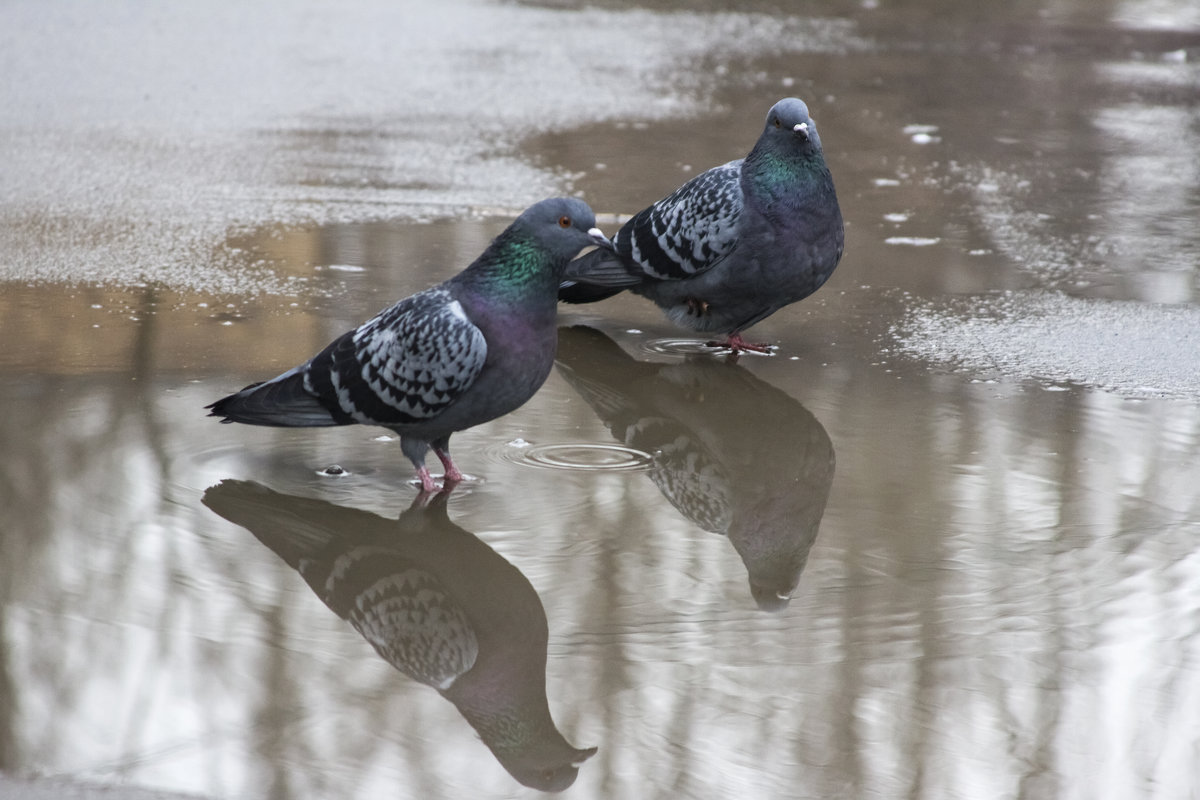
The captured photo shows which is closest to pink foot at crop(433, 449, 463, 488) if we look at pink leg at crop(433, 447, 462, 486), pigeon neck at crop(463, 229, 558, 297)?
pink leg at crop(433, 447, 462, 486)

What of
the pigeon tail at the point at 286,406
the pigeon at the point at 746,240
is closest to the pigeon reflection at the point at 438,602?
the pigeon tail at the point at 286,406

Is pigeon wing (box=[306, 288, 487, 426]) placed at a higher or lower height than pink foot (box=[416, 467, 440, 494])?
higher

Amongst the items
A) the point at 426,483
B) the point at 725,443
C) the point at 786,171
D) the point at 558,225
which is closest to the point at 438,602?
the point at 426,483

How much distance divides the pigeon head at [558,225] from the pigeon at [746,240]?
1.24 m

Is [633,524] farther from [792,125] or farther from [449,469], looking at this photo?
[792,125]

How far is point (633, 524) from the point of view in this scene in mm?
3561

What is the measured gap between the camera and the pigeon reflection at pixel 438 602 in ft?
8.75

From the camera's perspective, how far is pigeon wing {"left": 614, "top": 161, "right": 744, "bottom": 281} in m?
4.97

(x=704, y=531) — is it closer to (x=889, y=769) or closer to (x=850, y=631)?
Result: (x=850, y=631)

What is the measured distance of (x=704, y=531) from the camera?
11.8 ft

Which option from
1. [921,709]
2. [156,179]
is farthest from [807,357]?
[156,179]

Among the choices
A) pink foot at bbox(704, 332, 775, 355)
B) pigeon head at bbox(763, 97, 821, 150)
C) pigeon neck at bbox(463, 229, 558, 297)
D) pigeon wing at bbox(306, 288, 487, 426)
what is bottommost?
pink foot at bbox(704, 332, 775, 355)

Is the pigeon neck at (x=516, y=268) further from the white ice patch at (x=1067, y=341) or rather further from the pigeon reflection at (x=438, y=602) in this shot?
the white ice patch at (x=1067, y=341)

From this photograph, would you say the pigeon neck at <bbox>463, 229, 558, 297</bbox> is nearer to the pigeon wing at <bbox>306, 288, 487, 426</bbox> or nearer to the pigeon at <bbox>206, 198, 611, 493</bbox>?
the pigeon at <bbox>206, 198, 611, 493</bbox>
